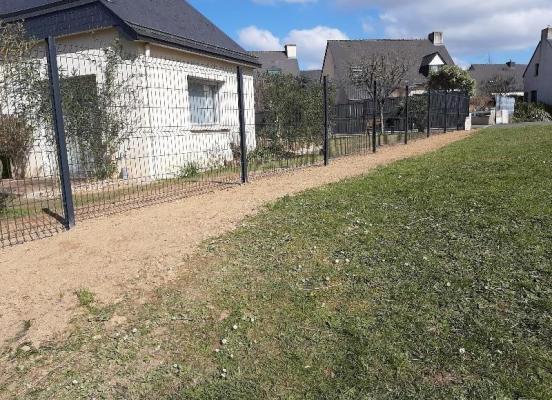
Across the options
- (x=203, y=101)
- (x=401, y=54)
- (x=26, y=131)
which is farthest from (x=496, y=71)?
(x=26, y=131)

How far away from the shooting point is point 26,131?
9055 mm

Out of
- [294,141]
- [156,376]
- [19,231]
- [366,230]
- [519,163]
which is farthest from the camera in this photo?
[294,141]

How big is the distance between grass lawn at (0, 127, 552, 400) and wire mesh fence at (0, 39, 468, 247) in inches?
108

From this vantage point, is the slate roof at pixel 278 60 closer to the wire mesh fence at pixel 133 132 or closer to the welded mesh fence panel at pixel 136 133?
the wire mesh fence at pixel 133 132

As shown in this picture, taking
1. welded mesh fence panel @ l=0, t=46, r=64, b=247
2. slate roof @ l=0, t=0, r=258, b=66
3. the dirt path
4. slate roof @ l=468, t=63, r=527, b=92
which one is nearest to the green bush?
slate roof @ l=468, t=63, r=527, b=92

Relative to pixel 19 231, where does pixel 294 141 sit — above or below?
above

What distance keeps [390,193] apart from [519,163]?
9.44 ft

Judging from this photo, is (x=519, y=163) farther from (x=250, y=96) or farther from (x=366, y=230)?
(x=250, y=96)

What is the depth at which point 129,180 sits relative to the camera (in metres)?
8.67

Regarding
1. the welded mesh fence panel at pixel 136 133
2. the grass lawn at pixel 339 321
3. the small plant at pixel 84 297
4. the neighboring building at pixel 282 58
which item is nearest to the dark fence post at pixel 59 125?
the welded mesh fence panel at pixel 136 133

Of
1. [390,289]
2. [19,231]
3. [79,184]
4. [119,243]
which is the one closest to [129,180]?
[79,184]

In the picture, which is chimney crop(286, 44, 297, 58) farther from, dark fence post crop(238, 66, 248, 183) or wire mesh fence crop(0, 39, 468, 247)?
dark fence post crop(238, 66, 248, 183)

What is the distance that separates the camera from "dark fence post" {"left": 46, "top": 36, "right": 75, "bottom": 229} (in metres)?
5.45

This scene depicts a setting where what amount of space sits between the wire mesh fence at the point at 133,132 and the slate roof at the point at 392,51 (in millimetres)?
29707
